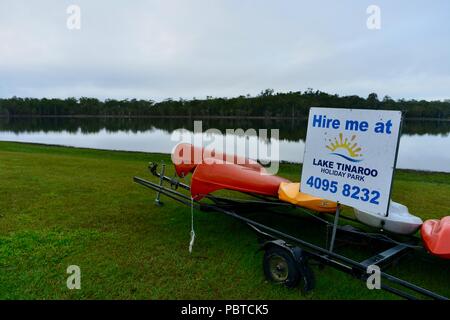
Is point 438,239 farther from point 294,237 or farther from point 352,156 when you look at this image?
point 294,237

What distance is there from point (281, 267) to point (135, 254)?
2.09 meters

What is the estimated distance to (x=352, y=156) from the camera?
3.70 metres

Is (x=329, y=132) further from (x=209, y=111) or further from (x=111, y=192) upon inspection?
(x=209, y=111)

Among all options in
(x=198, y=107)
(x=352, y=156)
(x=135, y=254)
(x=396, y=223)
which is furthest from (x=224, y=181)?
(x=198, y=107)

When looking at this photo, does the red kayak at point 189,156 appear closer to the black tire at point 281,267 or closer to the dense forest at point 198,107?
the black tire at point 281,267

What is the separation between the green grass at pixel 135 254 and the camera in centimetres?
383

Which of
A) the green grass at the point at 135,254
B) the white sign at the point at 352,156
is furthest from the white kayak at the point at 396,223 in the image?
the white sign at the point at 352,156

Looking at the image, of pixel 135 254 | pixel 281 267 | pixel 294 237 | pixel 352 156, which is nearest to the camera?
pixel 352 156

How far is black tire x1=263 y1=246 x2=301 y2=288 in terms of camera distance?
377 cm

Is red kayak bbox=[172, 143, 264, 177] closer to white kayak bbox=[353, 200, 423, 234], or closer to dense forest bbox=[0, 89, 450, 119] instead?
white kayak bbox=[353, 200, 423, 234]

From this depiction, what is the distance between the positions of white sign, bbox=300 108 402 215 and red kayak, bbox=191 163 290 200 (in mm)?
983

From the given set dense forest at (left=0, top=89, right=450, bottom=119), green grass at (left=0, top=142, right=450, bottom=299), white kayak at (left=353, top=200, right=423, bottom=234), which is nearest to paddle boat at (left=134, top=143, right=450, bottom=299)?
white kayak at (left=353, top=200, right=423, bottom=234)

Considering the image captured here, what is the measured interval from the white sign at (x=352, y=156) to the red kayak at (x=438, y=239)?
34.2 inches
